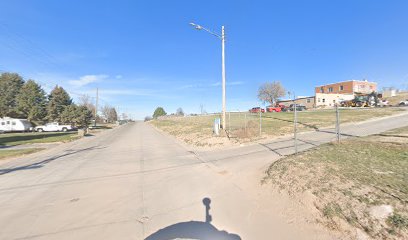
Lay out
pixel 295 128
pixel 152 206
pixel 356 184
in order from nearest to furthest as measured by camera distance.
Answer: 1. pixel 356 184
2. pixel 152 206
3. pixel 295 128

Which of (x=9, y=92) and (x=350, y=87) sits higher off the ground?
(x=350, y=87)

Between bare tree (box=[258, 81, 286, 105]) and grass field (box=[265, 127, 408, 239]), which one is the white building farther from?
grass field (box=[265, 127, 408, 239])

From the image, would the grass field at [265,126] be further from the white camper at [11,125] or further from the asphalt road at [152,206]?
the white camper at [11,125]

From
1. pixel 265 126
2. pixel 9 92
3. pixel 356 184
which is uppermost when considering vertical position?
pixel 9 92

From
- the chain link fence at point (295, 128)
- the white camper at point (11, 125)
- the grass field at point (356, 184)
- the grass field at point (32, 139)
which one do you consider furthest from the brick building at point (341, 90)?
the white camper at point (11, 125)

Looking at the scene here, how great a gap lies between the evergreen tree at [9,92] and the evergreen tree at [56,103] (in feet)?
20.2

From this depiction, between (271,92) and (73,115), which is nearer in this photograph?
(73,115)

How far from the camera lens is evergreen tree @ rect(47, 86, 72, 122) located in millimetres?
46294

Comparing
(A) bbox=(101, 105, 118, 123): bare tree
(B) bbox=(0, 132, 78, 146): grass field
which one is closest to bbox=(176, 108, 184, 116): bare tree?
(A) bbox=(101, 105, 118, 123): bare tree

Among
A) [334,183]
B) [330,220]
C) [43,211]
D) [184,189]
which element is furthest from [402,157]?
[43,211]

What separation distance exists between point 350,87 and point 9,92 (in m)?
86.2

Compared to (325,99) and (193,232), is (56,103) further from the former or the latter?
(325,99)

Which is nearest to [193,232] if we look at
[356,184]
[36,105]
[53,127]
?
[356,184]

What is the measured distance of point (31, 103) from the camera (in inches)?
1757
